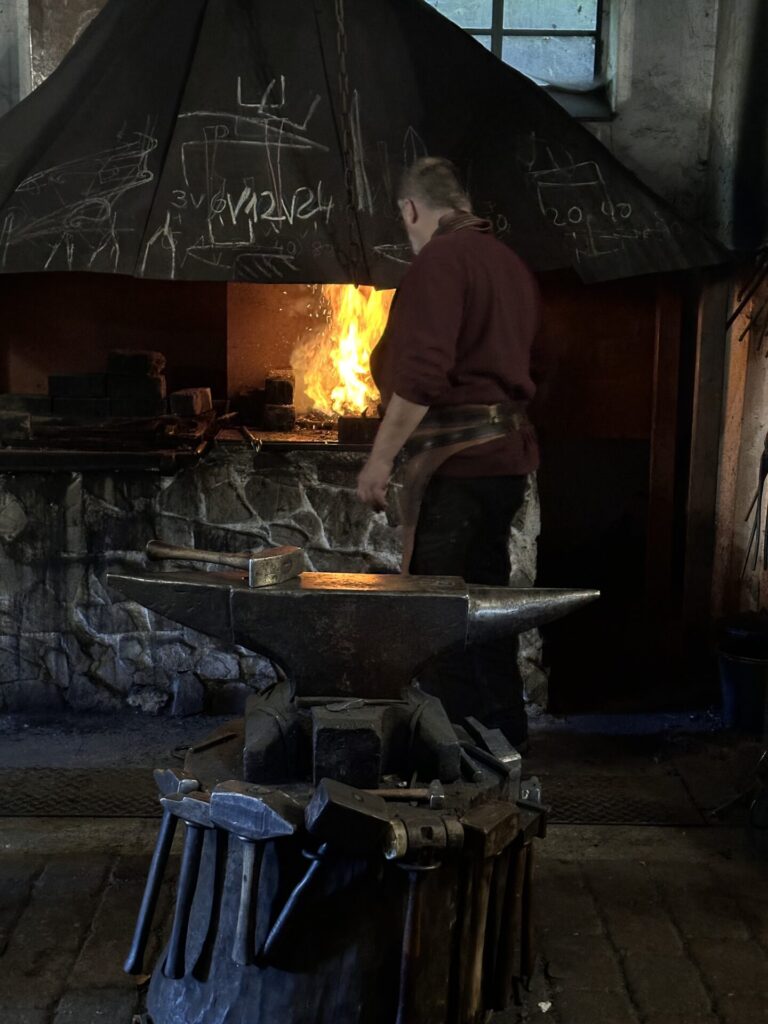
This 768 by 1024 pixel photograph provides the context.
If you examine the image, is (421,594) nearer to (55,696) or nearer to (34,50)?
(55,696)

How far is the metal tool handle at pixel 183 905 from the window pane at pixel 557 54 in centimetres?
440

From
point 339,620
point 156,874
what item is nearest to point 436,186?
point 339,620

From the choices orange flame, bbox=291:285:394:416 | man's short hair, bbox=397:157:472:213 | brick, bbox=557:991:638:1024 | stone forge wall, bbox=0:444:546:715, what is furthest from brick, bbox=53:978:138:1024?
orange flame, bbox=291:285:394:416

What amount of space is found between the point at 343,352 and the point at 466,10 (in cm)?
180

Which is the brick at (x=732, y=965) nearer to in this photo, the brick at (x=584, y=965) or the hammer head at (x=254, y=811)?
the brick at (x=584, y=965)

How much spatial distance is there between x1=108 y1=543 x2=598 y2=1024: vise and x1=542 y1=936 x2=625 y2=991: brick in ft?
1.05

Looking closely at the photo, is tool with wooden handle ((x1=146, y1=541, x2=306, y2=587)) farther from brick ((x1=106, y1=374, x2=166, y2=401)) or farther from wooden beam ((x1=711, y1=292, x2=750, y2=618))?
wooden beam ((x1=711, y1=292, x2=750, y2=618))

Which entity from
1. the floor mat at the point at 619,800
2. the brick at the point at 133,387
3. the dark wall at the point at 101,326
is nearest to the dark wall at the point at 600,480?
the floor mat at the point at 619,800

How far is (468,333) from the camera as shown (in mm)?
4070

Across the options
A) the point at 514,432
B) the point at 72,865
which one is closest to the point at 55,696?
the point at 72,865

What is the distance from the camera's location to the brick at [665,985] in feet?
10.4

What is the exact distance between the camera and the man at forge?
3928 millimetres

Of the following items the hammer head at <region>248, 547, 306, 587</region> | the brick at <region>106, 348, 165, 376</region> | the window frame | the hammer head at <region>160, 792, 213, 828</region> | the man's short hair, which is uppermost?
Answer: the window frame

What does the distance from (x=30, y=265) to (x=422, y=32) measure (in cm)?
193
